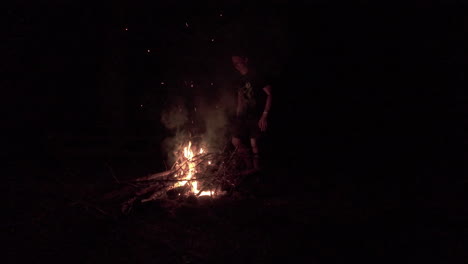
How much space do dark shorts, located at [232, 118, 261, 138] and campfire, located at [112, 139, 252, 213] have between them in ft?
1.35

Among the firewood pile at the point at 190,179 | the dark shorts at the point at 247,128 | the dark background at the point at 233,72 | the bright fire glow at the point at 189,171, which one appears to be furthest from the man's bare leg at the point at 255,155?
the dark background at the point at 233,72

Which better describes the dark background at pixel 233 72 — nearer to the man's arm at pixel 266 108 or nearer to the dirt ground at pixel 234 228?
the man's arm at pixel 266 108

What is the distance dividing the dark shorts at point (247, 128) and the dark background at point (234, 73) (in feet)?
4.93

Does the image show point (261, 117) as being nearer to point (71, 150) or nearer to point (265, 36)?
point (265, 36)

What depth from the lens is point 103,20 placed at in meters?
8.18

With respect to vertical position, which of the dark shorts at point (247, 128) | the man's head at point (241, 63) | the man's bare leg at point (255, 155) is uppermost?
the man's head at point (241, 63)

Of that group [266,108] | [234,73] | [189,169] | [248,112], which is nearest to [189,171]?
[189,169]

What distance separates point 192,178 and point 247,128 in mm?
1308

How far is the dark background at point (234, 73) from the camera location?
7926mm

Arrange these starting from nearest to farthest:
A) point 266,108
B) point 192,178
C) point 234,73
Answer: point 192,178 → point 266,108 → point 234,73

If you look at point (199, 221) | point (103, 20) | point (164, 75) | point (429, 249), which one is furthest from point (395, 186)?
point (103, 20)

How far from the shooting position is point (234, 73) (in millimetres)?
8211

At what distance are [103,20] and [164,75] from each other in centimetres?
192

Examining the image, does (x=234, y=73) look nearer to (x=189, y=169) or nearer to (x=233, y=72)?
(x=233, y=72)
